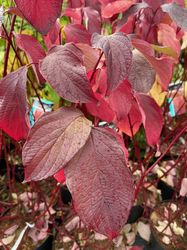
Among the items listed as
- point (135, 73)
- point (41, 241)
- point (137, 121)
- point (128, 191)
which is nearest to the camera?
point (128, 191)

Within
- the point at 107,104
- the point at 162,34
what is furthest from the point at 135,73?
the point at 162,34

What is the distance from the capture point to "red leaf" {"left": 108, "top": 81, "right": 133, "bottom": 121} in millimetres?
495

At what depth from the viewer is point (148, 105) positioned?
53 cm

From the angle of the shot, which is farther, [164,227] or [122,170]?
[164,227]

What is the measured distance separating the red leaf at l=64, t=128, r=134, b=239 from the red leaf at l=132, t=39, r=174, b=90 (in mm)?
164

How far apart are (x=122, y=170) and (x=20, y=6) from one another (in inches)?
7.9

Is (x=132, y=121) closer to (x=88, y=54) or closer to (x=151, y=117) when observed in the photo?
(x=151, y=117)

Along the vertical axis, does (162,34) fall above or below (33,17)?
below

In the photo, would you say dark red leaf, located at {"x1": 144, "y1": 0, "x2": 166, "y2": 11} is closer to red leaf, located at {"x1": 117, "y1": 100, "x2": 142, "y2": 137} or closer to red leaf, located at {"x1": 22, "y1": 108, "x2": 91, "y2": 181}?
red leaf, located at {"x1": 117, "y1": 100, "x2": 142, "y2": 137}

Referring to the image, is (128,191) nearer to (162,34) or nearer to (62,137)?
(62,137)

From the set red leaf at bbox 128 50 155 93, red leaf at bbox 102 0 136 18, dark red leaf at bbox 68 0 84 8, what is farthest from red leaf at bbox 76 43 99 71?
dark red leaf at bbox 68 0 84 8

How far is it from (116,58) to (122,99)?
0.15 m

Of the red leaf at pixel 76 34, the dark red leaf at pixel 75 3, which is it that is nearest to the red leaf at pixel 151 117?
the red leaf at pixel 76 34

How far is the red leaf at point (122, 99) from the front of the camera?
1.62 ft
